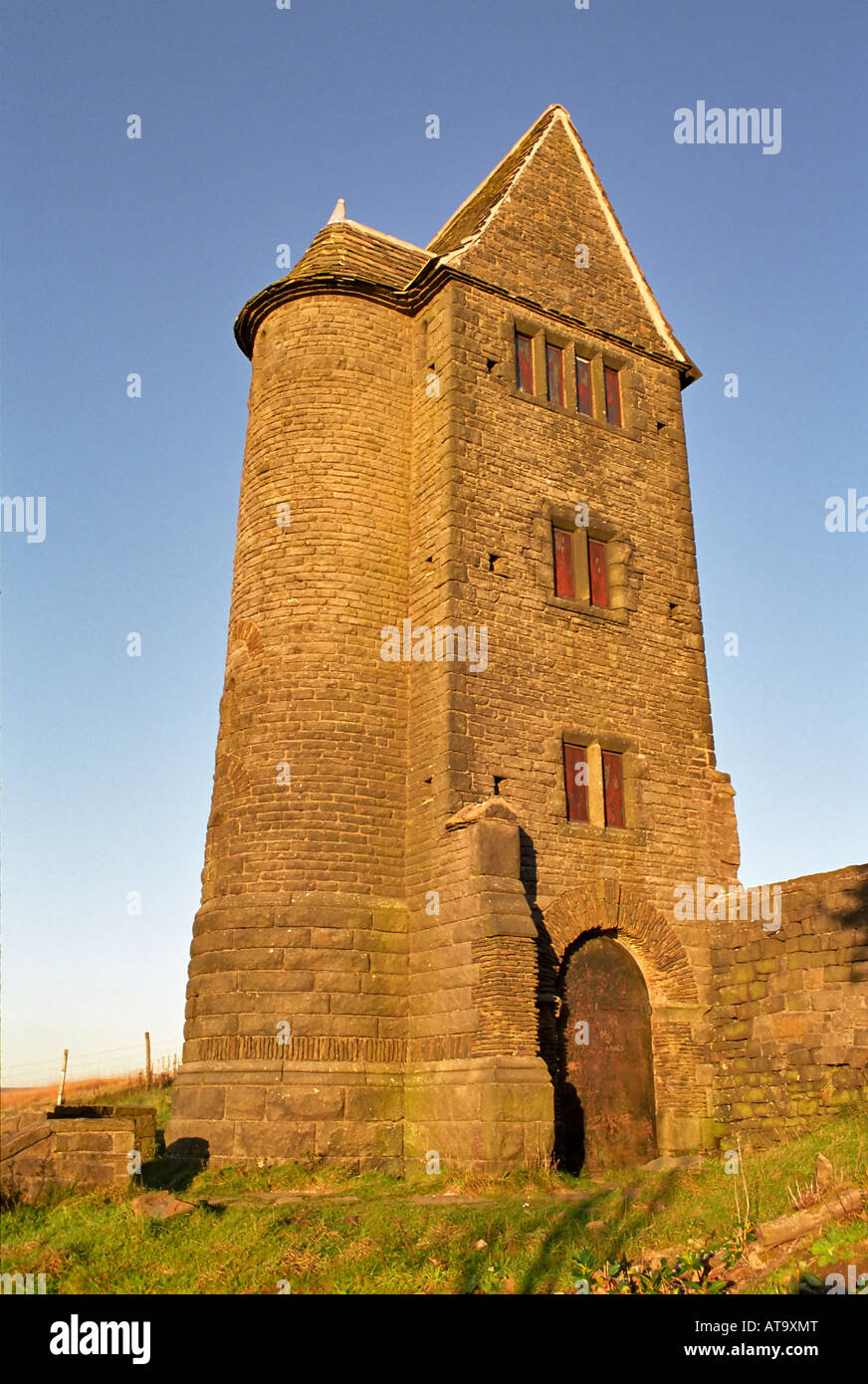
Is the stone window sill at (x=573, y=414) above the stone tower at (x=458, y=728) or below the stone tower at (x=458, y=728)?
above

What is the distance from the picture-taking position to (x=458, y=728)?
51.8ft

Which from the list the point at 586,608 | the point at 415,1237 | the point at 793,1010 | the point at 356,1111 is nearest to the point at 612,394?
the point at 586,608

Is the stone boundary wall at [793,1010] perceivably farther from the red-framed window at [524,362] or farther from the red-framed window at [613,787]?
the red-framed window at [524,362]

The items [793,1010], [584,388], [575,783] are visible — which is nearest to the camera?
[793,1010]

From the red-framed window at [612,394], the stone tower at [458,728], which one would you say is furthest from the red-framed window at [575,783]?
the red-framed window at [612,394]

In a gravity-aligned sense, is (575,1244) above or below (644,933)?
below

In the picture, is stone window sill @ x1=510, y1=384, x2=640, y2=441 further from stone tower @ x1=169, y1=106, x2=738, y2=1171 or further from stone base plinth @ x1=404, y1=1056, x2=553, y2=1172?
stone base plinth @ x1=404, y1=1056, x2=553, y2=1172

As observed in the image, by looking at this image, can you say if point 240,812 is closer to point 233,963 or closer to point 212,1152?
point 233,963

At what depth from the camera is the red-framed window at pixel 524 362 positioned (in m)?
19.0

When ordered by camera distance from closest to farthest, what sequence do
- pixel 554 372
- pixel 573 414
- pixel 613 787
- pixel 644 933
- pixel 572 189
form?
pixel 644 933
pixel 613 787
pixel 573 414
pixel 554 372
pixel 572 189

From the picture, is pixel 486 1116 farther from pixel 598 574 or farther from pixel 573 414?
pixel 573 414

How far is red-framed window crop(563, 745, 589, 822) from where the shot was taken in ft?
55.3

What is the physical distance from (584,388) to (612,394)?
2.51 feet

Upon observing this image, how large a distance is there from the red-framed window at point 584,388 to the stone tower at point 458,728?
72 millimetres
